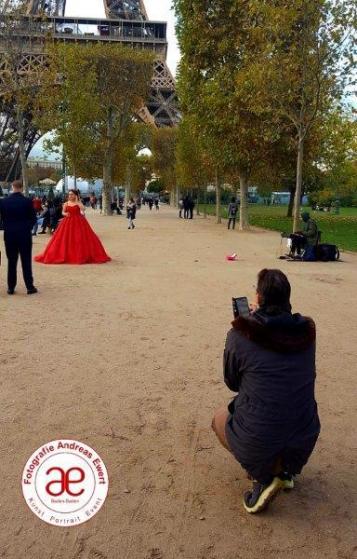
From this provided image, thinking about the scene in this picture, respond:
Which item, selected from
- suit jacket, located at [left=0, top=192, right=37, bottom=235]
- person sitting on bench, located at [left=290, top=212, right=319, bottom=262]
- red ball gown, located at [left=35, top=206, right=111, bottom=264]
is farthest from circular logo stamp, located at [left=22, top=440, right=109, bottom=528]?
person sitting on bench, located at [left=290, top=212, right=319, bottom=262]

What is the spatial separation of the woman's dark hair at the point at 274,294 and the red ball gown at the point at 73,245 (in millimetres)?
10716

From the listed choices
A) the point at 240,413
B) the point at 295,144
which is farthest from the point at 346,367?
the point at 295,144

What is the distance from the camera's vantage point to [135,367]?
5516 mm

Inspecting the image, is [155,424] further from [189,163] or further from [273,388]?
[189,163]

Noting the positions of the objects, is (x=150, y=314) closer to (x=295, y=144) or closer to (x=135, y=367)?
(x=135, y=367)

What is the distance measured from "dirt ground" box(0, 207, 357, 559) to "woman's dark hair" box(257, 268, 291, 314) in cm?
118

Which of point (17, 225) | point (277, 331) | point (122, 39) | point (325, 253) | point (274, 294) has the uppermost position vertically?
point (122, 39)

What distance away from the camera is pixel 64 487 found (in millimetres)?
3021

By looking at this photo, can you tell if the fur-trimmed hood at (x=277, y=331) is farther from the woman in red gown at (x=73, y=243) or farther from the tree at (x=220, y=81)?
the tree at (x=220, y=81)

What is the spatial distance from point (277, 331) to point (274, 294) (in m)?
0.21

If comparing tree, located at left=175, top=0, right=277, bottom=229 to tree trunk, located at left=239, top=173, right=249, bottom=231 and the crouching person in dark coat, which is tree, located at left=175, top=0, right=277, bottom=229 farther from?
the crouching person in dark coat

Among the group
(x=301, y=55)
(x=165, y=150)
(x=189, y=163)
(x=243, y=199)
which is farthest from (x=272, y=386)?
(x=165, y=150)

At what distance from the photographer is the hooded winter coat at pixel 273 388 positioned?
290 cm

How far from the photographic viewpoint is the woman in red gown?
43.7 ft
